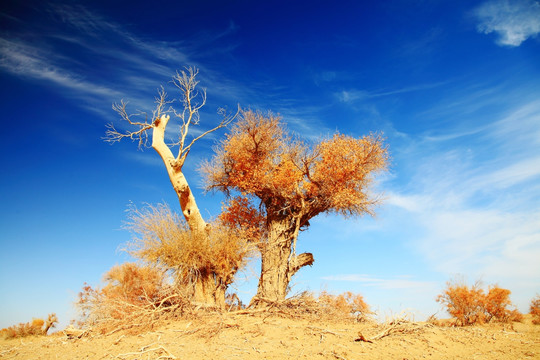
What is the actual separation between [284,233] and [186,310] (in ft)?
15.6

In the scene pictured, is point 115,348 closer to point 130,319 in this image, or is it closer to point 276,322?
point 130,319

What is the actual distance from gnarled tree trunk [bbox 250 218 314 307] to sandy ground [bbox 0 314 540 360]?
7.33 feet

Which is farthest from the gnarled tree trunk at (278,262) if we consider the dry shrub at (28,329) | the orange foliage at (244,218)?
the dry shrub at (28,329)

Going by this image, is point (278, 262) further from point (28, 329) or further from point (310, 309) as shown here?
point (28, 329)

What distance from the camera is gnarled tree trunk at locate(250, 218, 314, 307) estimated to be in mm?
12118

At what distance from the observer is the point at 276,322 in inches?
365

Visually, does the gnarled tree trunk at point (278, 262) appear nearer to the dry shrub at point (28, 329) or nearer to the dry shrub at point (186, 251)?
the dry shrub at point (186, 251)

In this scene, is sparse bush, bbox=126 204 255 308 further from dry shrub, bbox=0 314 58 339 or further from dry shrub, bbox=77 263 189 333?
dry shrub, bbox=0 314 58 339

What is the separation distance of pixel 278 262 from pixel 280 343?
17.0ft

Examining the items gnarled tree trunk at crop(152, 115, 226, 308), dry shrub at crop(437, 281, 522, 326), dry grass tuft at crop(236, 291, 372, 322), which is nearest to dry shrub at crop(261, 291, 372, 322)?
dry grass tuft at crop(236, 291, 372, 322)

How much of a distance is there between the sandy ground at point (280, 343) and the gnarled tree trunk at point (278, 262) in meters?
2.23

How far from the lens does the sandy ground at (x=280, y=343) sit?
704 cm

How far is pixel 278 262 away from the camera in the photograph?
41.6 ft

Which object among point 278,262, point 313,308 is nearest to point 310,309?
point 313,308
